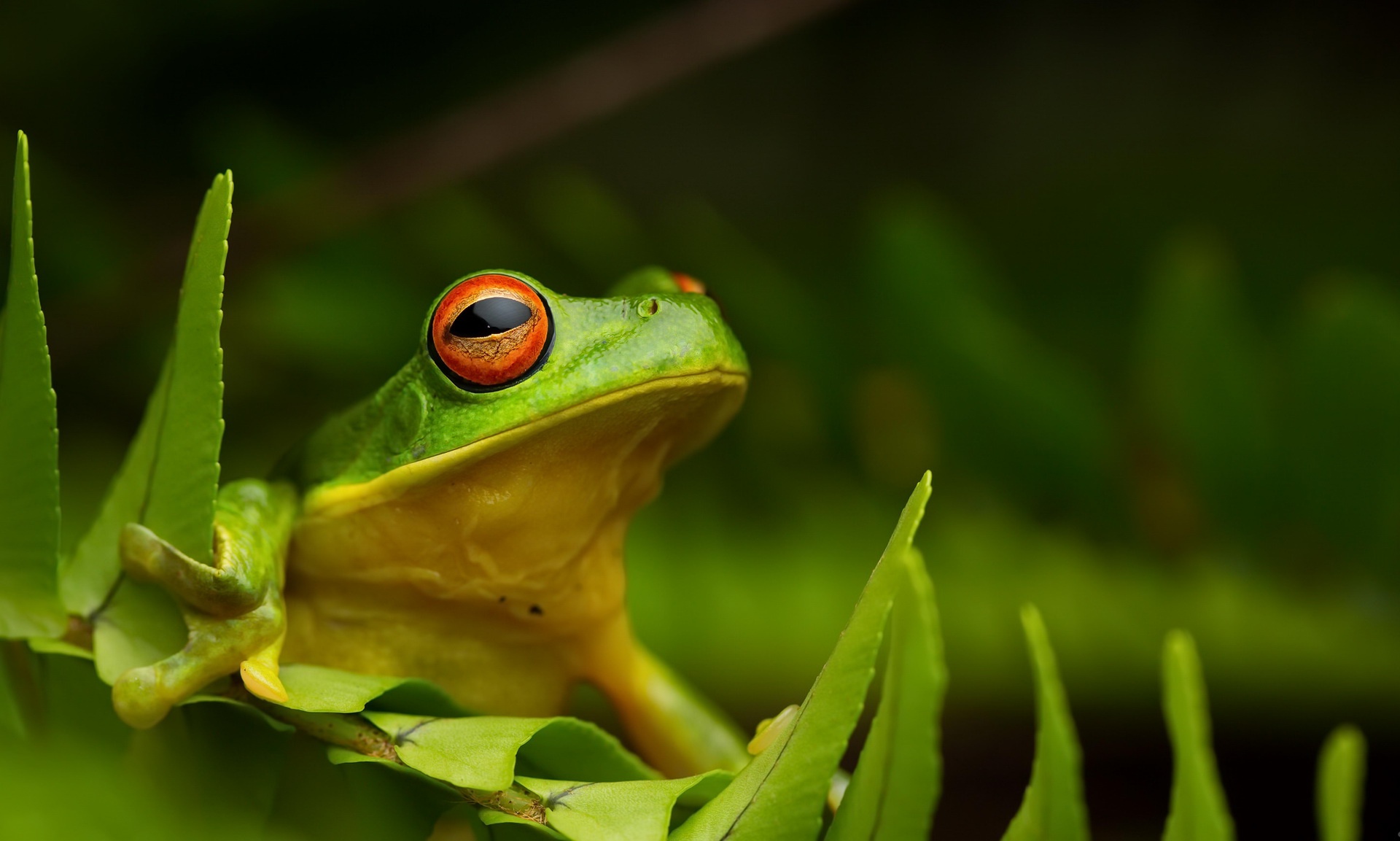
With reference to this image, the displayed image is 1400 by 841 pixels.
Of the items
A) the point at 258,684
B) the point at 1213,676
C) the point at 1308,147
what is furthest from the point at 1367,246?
the point at 258,684

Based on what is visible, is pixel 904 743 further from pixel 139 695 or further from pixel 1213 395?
pixel 1213 395

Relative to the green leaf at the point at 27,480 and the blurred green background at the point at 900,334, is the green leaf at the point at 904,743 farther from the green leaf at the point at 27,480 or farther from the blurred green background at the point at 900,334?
the blurred green background at the point at 900,334

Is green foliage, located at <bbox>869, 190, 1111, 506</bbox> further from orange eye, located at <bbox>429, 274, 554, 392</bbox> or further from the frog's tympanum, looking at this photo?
orange eye, located at <bbox>429, 274, 554, 392</bbox>

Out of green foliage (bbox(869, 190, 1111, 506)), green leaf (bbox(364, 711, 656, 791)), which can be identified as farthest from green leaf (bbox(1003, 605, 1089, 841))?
green foliage (bbox(869, 190, 1111, 506))

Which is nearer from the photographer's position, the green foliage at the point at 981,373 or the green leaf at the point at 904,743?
the green leaf at the point at 904,743

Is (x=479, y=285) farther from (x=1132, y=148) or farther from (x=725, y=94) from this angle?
(x=725, y=94)

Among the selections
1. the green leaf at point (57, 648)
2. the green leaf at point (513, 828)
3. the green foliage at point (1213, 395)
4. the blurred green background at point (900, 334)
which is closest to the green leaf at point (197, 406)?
the green leaf at point (57, 648)

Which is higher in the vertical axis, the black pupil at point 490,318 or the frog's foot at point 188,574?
the black pupil at point 490,318
